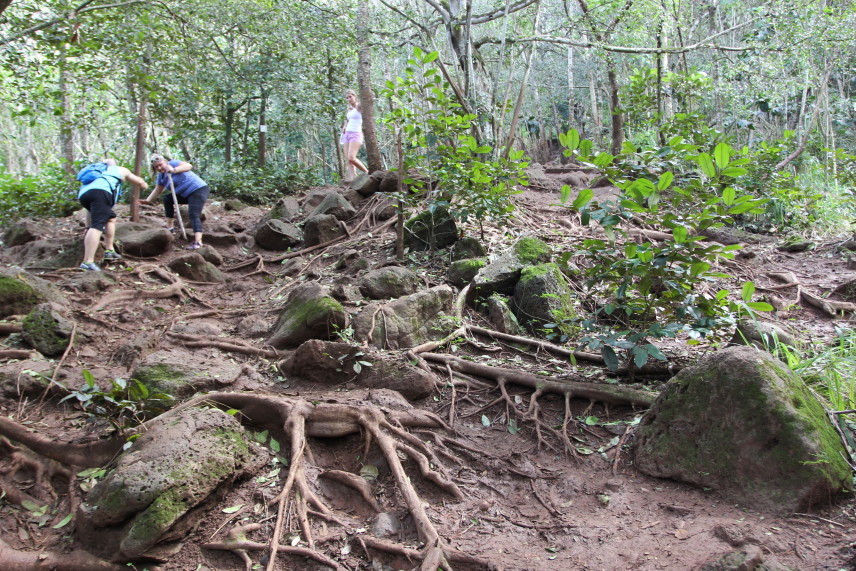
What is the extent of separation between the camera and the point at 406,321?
5.25 meters

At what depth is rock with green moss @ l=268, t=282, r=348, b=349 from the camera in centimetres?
507

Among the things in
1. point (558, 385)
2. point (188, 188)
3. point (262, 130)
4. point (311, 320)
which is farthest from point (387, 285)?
point (262, 130)

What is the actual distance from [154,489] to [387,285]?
3.51 meters

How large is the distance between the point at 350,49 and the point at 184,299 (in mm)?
8304

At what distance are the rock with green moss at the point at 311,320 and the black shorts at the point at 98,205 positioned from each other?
3.59 m

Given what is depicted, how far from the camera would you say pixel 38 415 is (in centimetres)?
402

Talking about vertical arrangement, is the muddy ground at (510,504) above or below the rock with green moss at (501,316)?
below

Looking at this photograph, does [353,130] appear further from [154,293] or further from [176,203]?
[154,293]

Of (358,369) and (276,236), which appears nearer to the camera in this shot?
(358,369)

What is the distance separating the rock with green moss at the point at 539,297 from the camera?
18.1 ft

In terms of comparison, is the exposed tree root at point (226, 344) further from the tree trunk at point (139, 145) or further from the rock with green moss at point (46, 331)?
the tree trunk at point (139, 145)

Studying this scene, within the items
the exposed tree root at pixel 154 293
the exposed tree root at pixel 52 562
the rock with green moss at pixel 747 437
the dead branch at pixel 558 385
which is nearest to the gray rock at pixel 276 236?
the exposed tree root at pixel 154 293

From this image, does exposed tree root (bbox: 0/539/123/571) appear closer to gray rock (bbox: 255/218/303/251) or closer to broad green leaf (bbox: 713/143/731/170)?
broad green leaf (bbox: 713/143/731/170)

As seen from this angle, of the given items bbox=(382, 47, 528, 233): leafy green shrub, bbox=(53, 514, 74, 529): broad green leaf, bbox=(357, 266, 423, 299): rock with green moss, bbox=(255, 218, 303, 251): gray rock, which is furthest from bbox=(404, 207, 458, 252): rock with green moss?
bbox=(53, 514, 74, 529): broad green leaf
